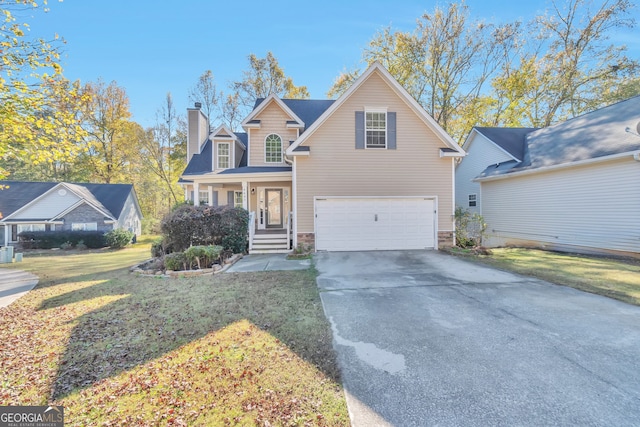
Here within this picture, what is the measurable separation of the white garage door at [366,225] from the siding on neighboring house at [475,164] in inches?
281

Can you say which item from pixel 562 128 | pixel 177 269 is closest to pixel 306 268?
pixel 177 269

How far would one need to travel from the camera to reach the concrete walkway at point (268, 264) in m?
8.05

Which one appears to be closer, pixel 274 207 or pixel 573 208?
pixel 573 208

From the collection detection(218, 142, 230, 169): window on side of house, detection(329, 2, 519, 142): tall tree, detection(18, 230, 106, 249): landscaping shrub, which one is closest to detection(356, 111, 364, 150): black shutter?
detection(218, 142, 230, 169): window on side of house

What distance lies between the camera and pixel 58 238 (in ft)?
62.5

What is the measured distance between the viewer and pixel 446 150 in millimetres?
11078

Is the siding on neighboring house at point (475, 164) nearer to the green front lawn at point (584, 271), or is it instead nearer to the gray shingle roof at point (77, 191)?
the green front lawn at point (584, 271)

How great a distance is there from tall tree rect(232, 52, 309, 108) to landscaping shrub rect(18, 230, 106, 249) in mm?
16913

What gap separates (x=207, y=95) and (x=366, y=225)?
75.9ft

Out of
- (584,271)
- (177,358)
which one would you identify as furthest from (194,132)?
(584,271)

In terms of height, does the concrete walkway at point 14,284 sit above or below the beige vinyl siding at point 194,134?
below

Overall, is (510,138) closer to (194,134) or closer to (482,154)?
(482,154)

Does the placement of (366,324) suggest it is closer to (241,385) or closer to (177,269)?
(241,385)

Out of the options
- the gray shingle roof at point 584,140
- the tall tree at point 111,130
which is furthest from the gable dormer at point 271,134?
the tall tree at point 111,130
